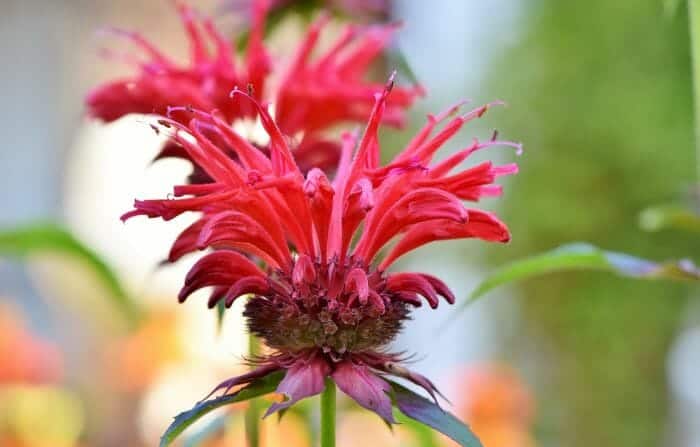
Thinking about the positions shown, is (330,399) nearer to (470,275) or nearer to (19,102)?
(470,275)

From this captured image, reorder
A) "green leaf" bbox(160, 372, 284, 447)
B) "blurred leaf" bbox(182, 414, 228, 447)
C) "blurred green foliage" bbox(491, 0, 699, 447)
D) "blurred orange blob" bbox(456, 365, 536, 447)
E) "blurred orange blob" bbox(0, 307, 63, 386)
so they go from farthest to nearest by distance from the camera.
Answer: "blurred green foliage" bbox(491, 0, 699, 447) → "blurred orange blob" bbox(456, 365, 536, 447) → "blurred orange blob" bbox(0, 307, 63, 386) → "blurred leaf" bbox(182, 414, 228, 447) → "green leaf" bbox(160, 372, 284, 447)

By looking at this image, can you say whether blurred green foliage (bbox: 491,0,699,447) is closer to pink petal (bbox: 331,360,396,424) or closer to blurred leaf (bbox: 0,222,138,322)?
blurred leaf (bbox: 0,222,138,322)

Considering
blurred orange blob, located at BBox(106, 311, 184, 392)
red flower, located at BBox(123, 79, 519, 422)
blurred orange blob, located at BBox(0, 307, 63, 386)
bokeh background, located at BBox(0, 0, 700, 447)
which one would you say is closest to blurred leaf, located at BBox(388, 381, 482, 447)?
red flower, located at BBox(123, 79, 519, 422)

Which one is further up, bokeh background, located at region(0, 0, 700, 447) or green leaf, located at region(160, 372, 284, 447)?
bokeh background, located at region(0, 0, 700, 447)

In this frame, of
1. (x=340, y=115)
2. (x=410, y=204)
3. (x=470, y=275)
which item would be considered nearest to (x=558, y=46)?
(x=470, y=275)

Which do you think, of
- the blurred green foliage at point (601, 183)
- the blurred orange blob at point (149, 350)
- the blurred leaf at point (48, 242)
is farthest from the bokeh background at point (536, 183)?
the blurred leaf at point (48, 242)

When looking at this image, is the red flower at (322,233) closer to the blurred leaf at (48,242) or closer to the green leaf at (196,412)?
the green leaf at (196,412)

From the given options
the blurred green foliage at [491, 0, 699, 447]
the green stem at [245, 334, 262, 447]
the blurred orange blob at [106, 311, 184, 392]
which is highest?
the blurred green foliage at [491, 0, 699, 447]
